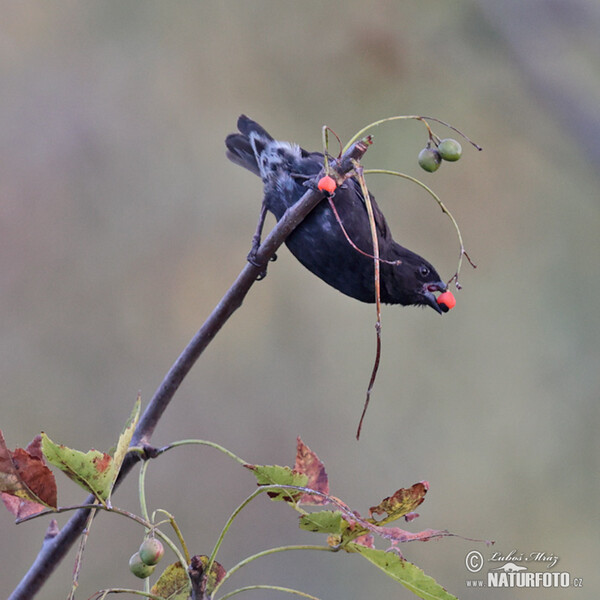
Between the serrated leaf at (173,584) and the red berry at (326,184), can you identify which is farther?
the red berry at (326,184)

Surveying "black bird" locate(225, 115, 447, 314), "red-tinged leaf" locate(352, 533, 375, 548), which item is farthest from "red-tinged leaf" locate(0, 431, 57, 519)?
"black bird" locate(225, 115, 447, 314)

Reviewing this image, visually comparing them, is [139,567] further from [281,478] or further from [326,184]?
[326,184]

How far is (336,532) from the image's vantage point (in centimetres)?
148

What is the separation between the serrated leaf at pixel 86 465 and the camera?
1.41 meters

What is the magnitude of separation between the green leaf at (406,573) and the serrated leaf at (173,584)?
1.17 ft

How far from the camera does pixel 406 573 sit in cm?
144

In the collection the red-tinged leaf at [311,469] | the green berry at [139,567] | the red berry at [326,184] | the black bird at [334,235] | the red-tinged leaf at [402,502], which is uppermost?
the black bird at [334,235]

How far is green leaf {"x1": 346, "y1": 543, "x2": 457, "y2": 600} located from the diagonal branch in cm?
76

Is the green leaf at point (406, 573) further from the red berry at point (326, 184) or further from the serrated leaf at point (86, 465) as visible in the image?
the red berry at point (326, 184)

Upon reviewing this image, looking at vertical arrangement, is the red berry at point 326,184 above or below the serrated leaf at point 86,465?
Answer: above

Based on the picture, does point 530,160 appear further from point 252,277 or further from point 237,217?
point 252,277

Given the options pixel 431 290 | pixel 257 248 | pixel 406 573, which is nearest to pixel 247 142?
pixel 257 248

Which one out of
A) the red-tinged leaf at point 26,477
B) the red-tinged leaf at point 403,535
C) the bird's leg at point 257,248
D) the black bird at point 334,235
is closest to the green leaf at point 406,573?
the red-tinged leaf at point 403,535

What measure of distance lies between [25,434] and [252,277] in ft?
11.4
